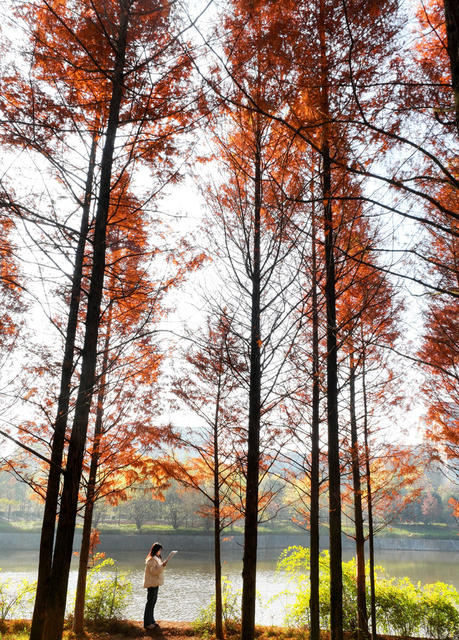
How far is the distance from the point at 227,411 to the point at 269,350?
348cm

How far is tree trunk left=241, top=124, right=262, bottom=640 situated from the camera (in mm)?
3533

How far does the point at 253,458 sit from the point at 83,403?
1907 mm

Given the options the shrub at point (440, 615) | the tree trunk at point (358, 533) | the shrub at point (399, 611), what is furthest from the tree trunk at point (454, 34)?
the shrub at point (440, 615)

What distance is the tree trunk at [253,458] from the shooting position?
3533mm

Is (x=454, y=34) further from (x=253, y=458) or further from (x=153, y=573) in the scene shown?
(x=153, y=573)

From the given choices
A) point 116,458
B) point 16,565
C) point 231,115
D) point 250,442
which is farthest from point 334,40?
point 16,565

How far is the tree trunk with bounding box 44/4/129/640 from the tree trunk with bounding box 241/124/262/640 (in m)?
1.29

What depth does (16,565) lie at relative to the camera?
681 inches

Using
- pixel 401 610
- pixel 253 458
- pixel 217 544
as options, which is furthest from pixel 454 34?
pixel 401 610

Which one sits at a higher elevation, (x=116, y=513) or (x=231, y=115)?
(x=231, y=115)

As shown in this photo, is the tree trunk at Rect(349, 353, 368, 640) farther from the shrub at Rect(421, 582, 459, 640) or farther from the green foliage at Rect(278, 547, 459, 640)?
the shrub at Rect(421, 582, 459, 640)

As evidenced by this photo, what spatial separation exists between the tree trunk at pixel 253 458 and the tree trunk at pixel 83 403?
4.24ft

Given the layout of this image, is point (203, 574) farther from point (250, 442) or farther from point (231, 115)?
point (231, 115)

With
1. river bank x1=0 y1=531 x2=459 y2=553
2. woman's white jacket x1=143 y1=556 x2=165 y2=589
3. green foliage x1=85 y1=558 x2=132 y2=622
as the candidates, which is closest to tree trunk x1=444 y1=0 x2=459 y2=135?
woman's white jacket x1=143 y1=556 x2=165 y2=589
